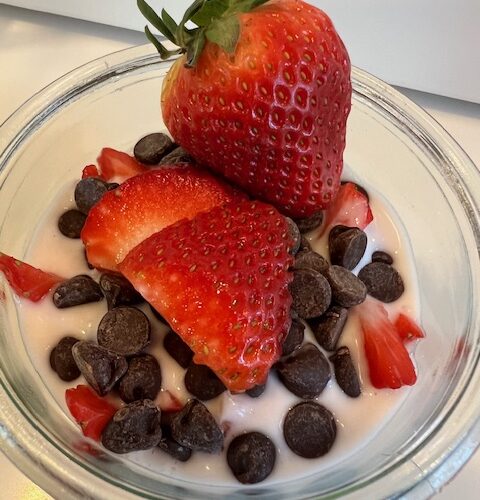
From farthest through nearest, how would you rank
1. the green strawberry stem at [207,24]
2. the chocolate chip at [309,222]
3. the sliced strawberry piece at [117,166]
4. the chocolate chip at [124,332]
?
1. the sliced strawberry piece at [117,166]
2. the chocolate chip at [309,222]
3. the chocolate chip at [124,332]
4. the green strawberry stem at [207,24]

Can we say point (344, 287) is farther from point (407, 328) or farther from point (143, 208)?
point (143, 208)

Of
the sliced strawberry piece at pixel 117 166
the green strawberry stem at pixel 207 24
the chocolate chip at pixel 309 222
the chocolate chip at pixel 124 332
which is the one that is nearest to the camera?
the green strawberry stem at pixel 207 24

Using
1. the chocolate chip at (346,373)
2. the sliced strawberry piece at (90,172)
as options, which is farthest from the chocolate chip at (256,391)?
the sliced strawberry piece at (90,172)

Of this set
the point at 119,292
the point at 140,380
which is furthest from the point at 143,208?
the point at 140,380

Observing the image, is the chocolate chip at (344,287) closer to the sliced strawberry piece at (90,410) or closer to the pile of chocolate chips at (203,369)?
the pile of chocolate chips at (203,369)

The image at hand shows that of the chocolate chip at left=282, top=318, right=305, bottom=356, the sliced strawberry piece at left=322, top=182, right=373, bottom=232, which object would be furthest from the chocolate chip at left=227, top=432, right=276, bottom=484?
the sliced strawberry piece at left=322, top=182, right=373, bottom=232
